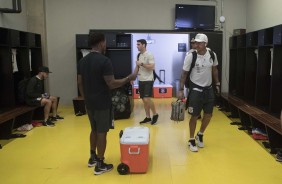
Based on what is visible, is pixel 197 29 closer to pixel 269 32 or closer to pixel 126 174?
pixel 269 32

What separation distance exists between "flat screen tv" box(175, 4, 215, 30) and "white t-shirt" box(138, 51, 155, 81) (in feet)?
8.00

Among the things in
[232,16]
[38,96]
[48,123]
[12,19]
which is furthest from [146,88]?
[232,16]

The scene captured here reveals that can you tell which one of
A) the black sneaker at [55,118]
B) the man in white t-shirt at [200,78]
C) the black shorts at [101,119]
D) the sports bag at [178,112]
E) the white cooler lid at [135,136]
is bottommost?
the black sneaker at [55,118]

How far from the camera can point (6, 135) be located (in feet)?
15.0

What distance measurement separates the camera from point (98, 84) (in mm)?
2938

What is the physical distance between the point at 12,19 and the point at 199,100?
183 inches

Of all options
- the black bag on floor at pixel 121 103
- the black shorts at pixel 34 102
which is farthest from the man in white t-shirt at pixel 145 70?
the black shorts at pixel 34 102

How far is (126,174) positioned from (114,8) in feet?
17.1

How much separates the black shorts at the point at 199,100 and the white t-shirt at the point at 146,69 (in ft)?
4.91

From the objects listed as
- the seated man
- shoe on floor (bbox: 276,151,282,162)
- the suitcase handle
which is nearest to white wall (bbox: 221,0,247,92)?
shoe on floor (bbox: 276,151,282,162)

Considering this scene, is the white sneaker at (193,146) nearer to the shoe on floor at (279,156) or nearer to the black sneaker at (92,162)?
Answer: the shoe on floor at (279,156)

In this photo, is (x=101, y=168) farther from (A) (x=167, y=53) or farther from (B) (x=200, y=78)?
(A) (x=167, y=53)

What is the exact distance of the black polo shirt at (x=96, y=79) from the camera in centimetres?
288

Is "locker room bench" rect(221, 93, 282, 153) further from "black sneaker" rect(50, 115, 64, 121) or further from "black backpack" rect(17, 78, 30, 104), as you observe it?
"black backpack" rect(17, 78, 30, 104)
